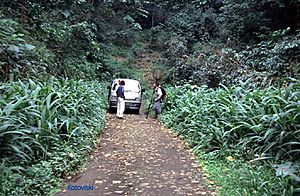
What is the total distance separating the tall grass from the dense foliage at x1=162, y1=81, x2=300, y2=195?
2.65m

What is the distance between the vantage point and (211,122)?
23.5 ft

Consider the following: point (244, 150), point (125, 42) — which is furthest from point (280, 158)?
point (125, 42)

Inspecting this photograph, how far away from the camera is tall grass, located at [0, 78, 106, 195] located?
440 cm

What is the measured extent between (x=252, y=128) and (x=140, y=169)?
2.11 metres

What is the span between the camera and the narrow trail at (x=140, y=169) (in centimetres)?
454

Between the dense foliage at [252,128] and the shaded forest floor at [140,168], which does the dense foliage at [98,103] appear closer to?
the dense foliage at [252,128]

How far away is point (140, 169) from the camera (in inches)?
218

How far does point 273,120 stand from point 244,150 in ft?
2.94

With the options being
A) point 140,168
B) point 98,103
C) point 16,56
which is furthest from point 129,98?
point 140,168

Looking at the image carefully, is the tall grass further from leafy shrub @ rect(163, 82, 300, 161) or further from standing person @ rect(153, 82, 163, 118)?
standing person @ rect(153, 82, 163, 118)

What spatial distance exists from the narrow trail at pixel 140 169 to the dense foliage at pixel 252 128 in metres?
0.59

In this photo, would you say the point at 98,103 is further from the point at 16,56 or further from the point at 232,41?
the point at 232,41

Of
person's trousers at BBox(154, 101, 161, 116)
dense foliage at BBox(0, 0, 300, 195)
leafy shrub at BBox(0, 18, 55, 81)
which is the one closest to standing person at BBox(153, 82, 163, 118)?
person's trousers at BBox(154, 101, 161, 116)

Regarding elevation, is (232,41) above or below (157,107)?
above
